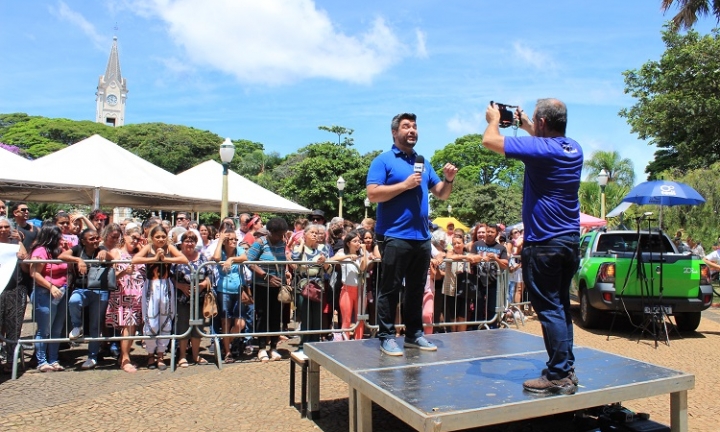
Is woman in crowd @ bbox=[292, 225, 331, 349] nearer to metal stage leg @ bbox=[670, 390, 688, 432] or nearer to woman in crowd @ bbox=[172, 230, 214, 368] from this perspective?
woman in crowd @ bbox=[172, 230, 214, 368]

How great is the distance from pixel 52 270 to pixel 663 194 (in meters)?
9.31

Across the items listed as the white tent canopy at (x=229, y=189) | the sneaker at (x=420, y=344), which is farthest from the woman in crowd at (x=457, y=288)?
the white tent canopy at (x=229, y=189)

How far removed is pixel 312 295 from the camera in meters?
7.50

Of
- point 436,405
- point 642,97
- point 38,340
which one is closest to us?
point 436,405

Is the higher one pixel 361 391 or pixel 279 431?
pixel 361 391

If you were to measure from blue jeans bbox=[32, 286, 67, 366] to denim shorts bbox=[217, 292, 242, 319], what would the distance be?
1.77 metres

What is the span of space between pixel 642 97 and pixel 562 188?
25888 mm

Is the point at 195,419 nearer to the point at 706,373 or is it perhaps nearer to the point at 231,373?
the point at 231,373

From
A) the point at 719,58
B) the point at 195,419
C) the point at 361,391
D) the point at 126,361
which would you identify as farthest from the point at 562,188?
the point at 719,58

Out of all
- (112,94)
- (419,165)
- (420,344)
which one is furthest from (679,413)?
(112,94)

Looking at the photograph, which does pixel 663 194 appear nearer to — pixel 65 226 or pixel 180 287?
pixel 180 287

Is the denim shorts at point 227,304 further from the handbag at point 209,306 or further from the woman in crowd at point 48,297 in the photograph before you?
the woman in crowd at point 48,297

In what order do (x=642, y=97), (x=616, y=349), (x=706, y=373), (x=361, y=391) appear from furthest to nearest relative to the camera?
(x=642, y=97), (x=616, y=349), (x=706, y=373), (x=361, y=391)

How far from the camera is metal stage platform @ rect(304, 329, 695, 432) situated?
349 cm
